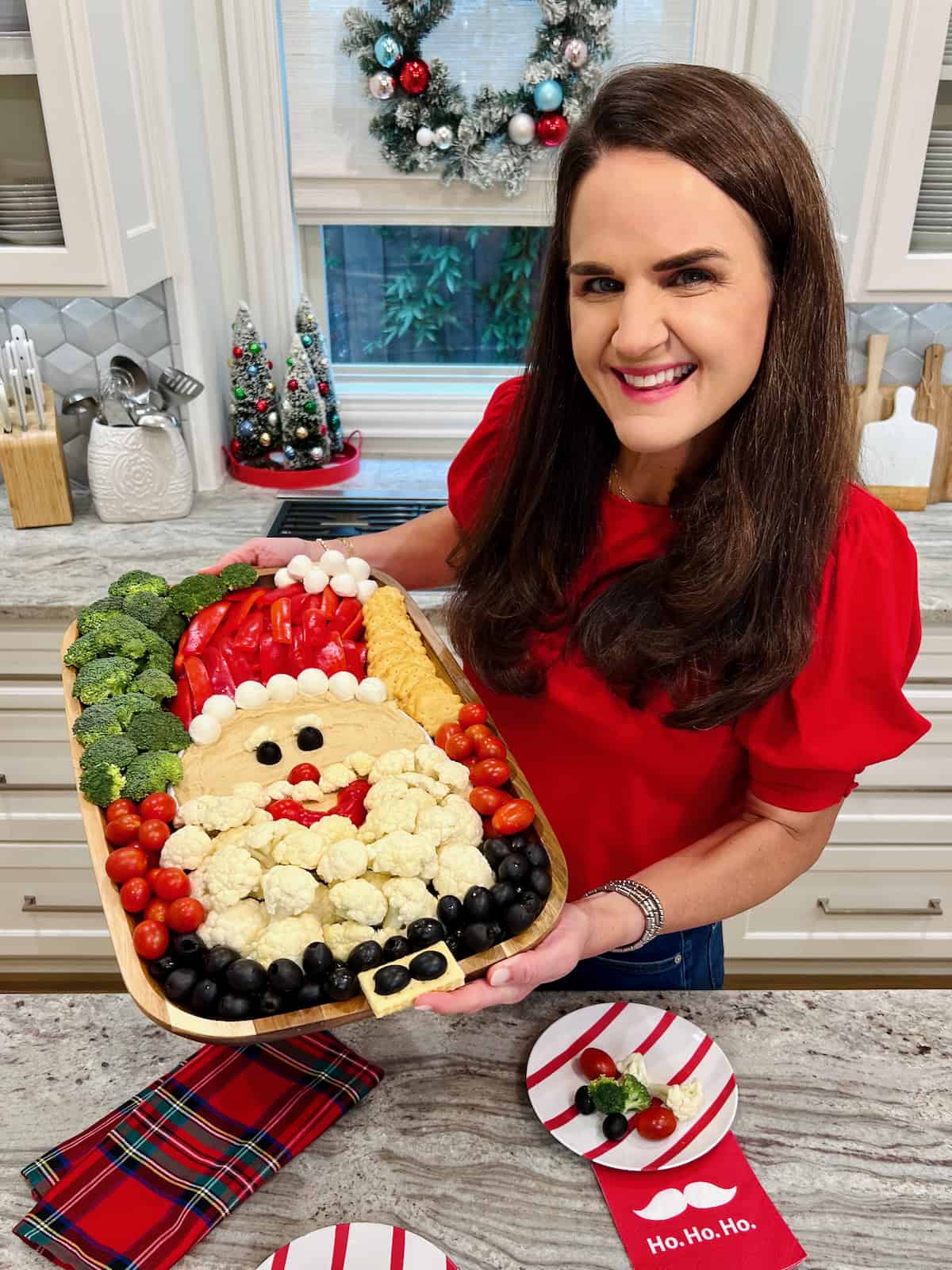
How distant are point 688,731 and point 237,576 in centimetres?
74

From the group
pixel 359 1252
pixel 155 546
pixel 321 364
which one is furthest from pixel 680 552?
pixel 321 364

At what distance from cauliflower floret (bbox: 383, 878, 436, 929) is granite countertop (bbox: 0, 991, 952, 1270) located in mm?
194

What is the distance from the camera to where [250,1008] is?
0.94 meters

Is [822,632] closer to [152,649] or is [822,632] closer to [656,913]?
[656,913]

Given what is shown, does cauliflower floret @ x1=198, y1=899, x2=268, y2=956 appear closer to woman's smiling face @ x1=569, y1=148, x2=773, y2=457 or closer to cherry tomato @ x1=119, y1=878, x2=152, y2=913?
cherry tomato @ x1=119, y1=878, x2=152, y2=913

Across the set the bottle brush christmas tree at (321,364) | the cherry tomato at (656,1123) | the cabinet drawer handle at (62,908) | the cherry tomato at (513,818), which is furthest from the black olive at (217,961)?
the bottle brush christmas tree at (321,364)

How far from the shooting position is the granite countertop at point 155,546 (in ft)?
7.15

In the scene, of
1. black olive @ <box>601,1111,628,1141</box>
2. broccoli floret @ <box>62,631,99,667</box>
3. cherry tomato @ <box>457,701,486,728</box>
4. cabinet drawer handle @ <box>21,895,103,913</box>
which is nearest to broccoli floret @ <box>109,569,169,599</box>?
broccoli floret @ <box>62,631,99,667</box>

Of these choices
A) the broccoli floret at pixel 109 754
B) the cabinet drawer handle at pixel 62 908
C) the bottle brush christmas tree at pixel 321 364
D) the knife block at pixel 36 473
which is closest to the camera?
the broccoli floret at pixel 109 754

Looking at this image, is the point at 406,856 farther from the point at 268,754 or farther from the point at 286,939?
the point at 268,754

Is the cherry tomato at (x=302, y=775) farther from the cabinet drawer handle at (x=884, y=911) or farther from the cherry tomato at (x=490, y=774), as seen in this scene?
the cabinet drawer handle at (x=884, y=911)

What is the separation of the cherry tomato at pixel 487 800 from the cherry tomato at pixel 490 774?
25 mm

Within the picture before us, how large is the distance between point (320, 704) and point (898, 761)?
1546mm

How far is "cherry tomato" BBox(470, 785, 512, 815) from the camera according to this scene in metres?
1.18
